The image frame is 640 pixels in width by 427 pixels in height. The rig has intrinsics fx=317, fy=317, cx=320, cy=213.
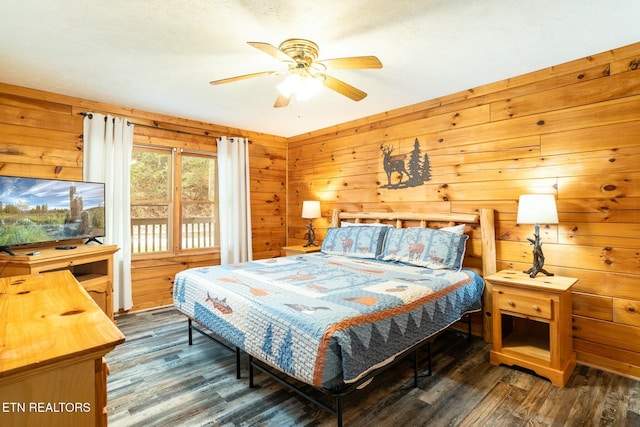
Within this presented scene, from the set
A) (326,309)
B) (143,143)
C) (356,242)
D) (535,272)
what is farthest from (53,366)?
(143,143)

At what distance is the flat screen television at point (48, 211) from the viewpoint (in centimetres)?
260

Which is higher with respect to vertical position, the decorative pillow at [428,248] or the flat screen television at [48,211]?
the flat screen television at [48,211]

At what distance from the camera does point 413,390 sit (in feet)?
7.09

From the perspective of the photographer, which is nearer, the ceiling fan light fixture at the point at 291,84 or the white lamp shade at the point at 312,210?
the ceiling fan light fixture at the point at 291,84

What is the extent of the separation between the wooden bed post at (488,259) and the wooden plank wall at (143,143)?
3.16m

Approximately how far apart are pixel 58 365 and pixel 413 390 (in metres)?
2.10

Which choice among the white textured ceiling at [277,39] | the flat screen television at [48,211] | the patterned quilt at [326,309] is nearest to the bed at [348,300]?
the patterned quilt at [326,309]

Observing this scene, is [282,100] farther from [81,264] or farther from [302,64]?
[81,264]

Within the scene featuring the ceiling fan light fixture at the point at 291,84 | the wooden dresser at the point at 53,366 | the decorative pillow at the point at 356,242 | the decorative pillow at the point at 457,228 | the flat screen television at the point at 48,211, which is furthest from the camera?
the decorative pillow at the point at 356,242

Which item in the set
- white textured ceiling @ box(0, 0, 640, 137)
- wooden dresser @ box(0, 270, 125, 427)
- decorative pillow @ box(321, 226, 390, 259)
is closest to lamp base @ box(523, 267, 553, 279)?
decorative pillow @ box(321, 226, 390, 259)

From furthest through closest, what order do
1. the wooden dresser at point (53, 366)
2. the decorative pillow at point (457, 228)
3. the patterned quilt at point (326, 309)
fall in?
the decorative pillow at point (457, 228) → the patterned quilt at point (326, 309) → the wooden dresser at point (53, 366)

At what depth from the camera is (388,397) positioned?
6.82 feet

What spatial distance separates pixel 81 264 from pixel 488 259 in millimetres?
3885

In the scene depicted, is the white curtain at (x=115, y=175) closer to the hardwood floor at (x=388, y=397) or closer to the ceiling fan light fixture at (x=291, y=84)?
the hardwood floor at (x=388, y=397)
